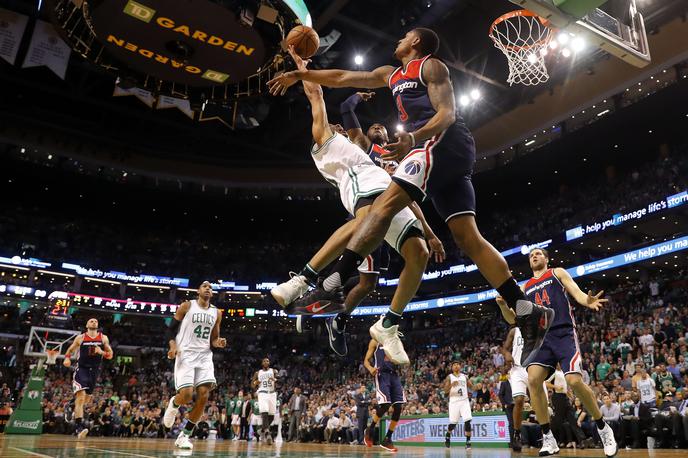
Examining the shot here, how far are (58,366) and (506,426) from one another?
25714mm

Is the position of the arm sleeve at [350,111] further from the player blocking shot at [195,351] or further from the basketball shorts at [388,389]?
the basketball shorts at [388,389]

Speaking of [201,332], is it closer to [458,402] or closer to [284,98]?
[458,402]

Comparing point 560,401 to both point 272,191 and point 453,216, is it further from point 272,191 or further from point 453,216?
point 272,191

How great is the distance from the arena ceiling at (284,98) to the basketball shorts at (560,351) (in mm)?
→ 15387

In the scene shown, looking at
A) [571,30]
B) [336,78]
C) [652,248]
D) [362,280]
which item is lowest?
[362,280]

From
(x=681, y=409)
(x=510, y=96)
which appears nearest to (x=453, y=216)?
(x=681, y=409)

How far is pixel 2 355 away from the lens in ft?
103

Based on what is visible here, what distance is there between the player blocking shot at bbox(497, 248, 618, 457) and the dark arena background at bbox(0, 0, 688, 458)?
0.18 ft

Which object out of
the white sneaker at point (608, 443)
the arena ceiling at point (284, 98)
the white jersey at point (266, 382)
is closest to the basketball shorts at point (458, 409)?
the white jersey at point (266, 382)

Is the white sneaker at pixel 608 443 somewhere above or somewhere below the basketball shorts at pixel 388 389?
below

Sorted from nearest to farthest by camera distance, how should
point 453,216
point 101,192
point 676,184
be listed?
point 453,216 < point 676,184 < point 101,192

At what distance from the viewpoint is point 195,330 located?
7.68 metres

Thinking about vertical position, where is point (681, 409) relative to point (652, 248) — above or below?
below

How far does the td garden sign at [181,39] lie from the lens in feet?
36.2
